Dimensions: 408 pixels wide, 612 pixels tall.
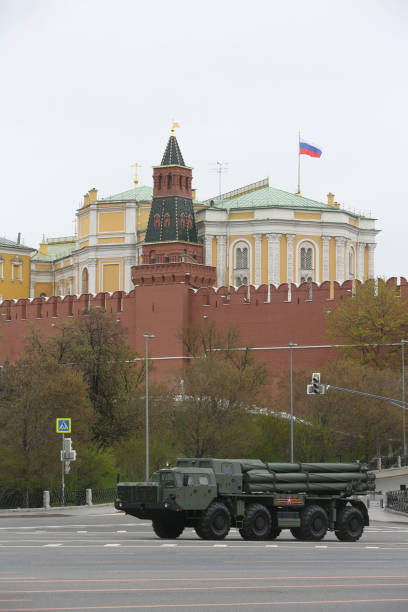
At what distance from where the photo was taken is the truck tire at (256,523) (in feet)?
80.2

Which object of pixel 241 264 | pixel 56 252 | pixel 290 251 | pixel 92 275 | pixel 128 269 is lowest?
pixel 241 264

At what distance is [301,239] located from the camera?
87.9 meters

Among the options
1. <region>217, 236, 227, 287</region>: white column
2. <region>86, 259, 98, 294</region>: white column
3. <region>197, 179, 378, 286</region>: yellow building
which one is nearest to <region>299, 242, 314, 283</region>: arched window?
<region>197, 179, 378, 286</region>: yellow building

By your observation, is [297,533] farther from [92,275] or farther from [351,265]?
[92,275]

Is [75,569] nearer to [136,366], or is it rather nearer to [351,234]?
[136,366]

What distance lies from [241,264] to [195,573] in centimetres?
7216

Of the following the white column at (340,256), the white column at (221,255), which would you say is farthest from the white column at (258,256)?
the white column at (340,256)

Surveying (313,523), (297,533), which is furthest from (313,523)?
(297,533)

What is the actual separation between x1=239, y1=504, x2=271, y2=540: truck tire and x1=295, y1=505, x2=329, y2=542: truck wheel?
72 centimetres

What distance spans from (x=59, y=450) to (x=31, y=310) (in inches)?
1178

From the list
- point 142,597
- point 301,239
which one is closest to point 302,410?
point 301,239

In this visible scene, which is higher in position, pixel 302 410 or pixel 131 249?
pixel 131 249

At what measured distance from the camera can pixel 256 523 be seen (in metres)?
24.6

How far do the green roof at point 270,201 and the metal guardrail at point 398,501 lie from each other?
48364mm
